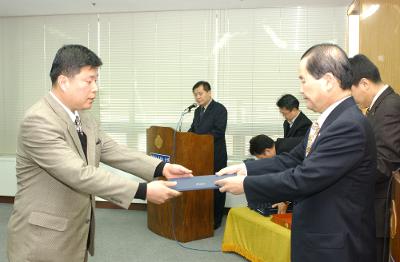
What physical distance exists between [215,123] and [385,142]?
2.71m

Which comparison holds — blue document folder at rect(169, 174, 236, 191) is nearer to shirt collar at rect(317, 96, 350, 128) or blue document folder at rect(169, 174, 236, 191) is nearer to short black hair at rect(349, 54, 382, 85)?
shirt collar at rect(317, 96, 350, 128)

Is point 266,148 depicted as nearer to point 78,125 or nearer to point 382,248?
point 382,248

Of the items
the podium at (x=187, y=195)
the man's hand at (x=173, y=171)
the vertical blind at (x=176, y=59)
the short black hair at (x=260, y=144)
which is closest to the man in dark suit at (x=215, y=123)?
the podium at (x=187, y=195)

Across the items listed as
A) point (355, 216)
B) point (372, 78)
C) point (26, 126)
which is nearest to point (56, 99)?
point (26, 126)

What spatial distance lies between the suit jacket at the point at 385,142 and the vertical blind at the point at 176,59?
3.16m

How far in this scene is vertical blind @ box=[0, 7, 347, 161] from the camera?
5.22 meters

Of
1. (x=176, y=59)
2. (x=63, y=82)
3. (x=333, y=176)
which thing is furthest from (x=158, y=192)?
(x=176, y=59)

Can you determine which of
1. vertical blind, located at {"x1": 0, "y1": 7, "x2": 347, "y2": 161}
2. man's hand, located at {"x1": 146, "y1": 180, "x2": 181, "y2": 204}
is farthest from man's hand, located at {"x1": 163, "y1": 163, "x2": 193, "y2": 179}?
vertical blind, located at {"x1": 0, "y1": 7, "x2": 347, "y2": 161}

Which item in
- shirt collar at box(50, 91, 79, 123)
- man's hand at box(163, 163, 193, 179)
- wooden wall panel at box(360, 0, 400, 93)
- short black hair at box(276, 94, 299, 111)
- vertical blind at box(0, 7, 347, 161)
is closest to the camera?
shirt collar at box(50, 91, 79, 123)

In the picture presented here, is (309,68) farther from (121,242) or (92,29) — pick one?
(92,29)

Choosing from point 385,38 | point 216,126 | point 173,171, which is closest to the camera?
point 173,171

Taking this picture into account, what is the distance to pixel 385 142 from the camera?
2008mm

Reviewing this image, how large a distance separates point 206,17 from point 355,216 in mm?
4208

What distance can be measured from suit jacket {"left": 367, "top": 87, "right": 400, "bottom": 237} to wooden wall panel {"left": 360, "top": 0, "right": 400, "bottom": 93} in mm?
389
